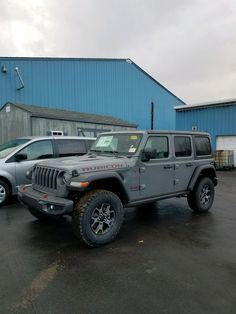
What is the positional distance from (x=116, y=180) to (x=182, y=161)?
6.31ft

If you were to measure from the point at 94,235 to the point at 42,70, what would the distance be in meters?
17.2

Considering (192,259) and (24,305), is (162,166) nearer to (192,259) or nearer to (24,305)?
(192,259)

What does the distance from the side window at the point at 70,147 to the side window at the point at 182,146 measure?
129 inches

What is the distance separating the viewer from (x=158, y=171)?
528 cm

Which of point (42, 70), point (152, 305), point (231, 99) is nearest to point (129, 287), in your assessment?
point (152, 305)

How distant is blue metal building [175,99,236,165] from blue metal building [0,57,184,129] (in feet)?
21.7

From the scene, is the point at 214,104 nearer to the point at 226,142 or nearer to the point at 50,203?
the point at 226,142

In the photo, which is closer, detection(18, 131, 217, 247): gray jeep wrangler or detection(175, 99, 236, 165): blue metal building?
detection(18, 131, 217, 247): gray jeep wrangler

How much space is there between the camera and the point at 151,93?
28.3 metres

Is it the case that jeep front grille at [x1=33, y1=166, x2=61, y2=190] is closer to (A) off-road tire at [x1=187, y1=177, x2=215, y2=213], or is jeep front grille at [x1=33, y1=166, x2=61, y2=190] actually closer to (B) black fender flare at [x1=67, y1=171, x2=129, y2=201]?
(B) black fender flare at [x1=67, y1=171, x2=129, y2=201]

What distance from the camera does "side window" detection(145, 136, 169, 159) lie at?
208 inches

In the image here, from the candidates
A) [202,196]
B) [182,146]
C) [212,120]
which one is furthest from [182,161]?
[212,120]

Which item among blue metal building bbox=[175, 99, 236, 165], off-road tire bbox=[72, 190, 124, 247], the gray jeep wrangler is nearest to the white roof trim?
blue metal building bbox=[175, 99, 236, 165]

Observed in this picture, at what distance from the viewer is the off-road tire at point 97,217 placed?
4.09m
